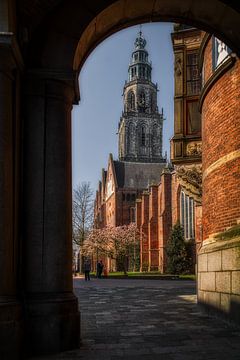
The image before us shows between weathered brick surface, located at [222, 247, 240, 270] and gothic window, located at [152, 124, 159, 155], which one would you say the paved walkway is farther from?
gothic window, located at [152, 124, 159, 155]

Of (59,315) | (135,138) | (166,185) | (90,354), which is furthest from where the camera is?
(135,138)

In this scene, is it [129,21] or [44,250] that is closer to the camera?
[44,250]

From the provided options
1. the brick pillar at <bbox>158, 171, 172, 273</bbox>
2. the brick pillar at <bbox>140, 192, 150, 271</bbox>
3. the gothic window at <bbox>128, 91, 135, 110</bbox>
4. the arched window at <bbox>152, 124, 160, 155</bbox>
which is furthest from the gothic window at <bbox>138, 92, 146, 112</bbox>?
the brick pillar at <bbox>158, 171, 172, 273</bbox>

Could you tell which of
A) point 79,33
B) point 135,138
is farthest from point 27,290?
point 135,138

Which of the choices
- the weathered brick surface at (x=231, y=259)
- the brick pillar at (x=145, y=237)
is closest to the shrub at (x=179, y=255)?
the brick pillar at (x=145, y=237)

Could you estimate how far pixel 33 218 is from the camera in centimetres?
667

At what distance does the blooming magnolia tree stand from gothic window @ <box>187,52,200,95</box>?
138ft

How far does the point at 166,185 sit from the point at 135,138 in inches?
1774

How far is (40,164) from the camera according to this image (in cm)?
680

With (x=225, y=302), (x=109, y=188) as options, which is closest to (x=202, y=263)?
(x=225, y=302)

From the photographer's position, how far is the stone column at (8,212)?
575cm

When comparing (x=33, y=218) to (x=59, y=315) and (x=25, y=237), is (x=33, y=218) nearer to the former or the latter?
(x=25, y=237)

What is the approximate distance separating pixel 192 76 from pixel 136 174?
6187 centimetres

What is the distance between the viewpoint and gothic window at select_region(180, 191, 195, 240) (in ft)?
152
